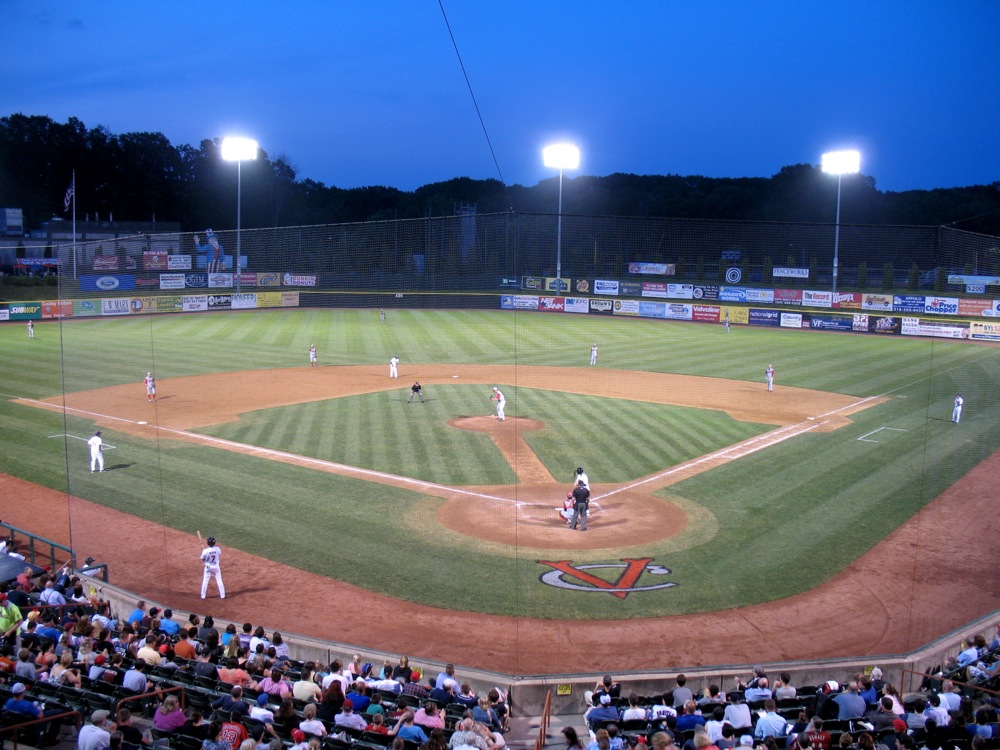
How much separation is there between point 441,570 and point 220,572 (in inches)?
148

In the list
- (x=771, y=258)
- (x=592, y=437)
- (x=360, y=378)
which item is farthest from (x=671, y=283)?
(x=592, y=437)

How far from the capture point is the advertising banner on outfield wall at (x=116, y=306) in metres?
50.3

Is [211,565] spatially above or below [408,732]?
below

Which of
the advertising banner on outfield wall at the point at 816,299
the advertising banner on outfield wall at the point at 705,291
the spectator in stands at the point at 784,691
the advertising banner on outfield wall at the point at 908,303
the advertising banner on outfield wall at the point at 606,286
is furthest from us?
the advertising banner on outfield wall at the point at 606,286

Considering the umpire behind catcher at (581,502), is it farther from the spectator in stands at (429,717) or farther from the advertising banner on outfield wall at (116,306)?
the advertising banner on outfield wall at (116,306)

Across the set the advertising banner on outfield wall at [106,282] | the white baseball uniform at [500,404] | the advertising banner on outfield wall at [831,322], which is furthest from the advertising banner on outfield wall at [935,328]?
the advertising banner on outfield wall at [106,282]

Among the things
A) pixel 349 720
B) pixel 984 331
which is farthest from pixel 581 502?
pixel 984 331

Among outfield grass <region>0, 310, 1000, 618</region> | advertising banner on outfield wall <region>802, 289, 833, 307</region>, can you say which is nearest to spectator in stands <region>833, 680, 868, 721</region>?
outfield grass <region>0, 310, 1000, 618</region>

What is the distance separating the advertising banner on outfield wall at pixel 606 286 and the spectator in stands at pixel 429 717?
183ft

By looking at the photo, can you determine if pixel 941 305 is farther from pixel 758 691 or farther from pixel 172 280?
pixel 172 280

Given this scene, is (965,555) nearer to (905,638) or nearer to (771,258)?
(905,638)

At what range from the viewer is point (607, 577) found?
1447 cm

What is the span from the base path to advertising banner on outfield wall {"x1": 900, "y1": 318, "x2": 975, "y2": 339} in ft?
94.5

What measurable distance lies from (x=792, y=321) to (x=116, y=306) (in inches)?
1727
